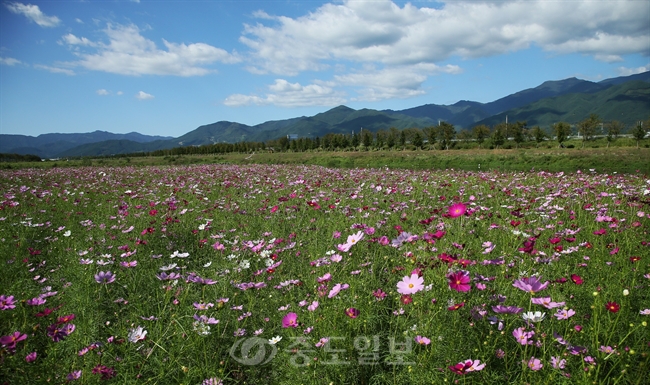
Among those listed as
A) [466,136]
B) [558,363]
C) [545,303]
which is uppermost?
[466,136]

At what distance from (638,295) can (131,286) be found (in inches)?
160

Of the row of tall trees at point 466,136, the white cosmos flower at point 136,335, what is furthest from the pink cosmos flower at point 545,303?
the row of tall trees at point 466,136

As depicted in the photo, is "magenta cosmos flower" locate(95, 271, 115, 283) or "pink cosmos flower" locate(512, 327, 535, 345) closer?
"pink cosmos flower" locate(512, 327, 535, 345)

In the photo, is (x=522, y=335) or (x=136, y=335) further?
(x=136, y=335)

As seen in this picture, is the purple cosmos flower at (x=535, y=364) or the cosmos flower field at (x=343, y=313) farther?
the cosmos flower field at (x=343, y=313)

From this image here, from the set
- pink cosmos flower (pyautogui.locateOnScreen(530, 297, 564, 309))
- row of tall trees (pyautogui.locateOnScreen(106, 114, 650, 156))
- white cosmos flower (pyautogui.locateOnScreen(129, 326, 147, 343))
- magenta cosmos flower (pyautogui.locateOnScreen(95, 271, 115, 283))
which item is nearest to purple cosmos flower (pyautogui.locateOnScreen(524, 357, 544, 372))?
pink cosmos flower (pyautogui.locateOnScreen(530, 297, 564, 309))

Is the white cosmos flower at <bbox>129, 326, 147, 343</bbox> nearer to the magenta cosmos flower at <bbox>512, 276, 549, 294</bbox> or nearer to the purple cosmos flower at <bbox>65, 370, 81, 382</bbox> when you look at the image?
the purple cosmos flower at <bbox>65, 370, 81, 382</bbox>

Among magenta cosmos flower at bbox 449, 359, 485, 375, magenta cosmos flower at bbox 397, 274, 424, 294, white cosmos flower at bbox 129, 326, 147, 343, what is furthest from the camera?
white cosmos flower at bbox 129, 326, 147, 343

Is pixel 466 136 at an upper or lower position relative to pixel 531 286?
upper

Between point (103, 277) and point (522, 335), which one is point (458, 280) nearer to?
point (522, 335)

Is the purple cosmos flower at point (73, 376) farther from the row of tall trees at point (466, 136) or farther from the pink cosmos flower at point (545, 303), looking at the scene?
the row of tall trees at point (466, 136)

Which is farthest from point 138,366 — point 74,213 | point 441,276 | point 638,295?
point 74,213

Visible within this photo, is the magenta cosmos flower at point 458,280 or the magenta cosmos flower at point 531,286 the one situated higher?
the magenta cosmos flower at point 458,280

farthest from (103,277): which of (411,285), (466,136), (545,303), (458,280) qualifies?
(466,136)
